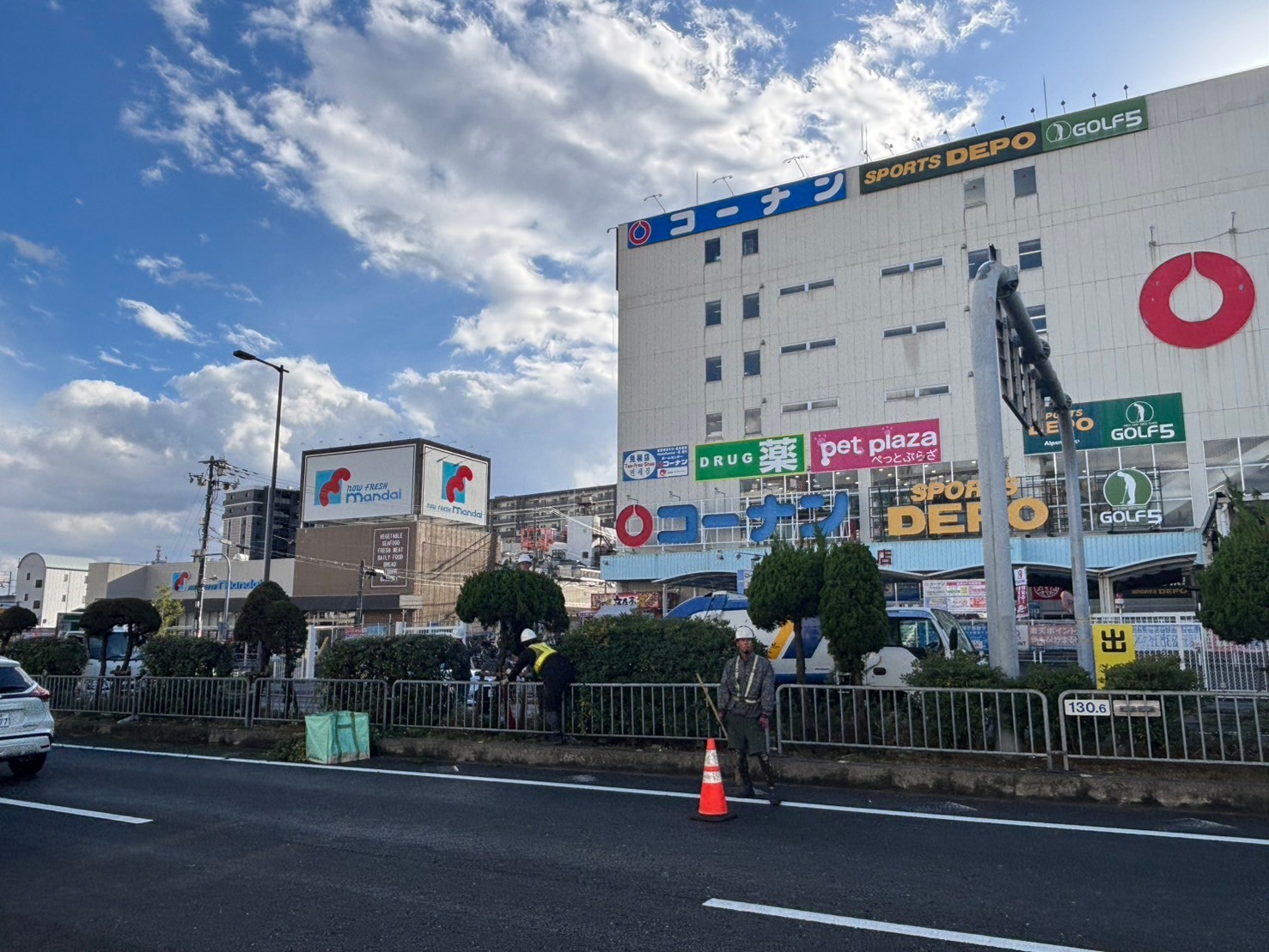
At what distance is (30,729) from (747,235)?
39.2m

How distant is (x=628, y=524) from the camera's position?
143 ft

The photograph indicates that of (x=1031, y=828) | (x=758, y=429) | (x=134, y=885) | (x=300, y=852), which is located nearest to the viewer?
(x=134, y=885)

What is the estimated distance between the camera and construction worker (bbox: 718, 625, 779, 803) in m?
9.34

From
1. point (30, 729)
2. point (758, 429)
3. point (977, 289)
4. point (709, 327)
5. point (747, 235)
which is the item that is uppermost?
point (747, 235)

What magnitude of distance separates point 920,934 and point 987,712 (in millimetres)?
5893

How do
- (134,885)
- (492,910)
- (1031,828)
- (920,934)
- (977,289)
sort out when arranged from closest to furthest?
(920,934) → (492,910) → (134,885) → (1031,828) → (977,289)

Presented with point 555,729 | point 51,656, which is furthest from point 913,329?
point 51,656

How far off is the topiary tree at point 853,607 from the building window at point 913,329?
29.9 m

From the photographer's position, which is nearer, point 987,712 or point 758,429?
point 987,712

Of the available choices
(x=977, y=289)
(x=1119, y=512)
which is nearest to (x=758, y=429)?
(x=1119, y=512)

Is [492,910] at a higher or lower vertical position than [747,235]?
lower

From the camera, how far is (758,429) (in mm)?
43125

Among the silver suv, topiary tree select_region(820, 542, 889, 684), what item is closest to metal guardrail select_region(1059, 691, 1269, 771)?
topiary tree select_region(820, 542, 889, 684)

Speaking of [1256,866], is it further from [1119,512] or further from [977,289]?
[1119,512]
